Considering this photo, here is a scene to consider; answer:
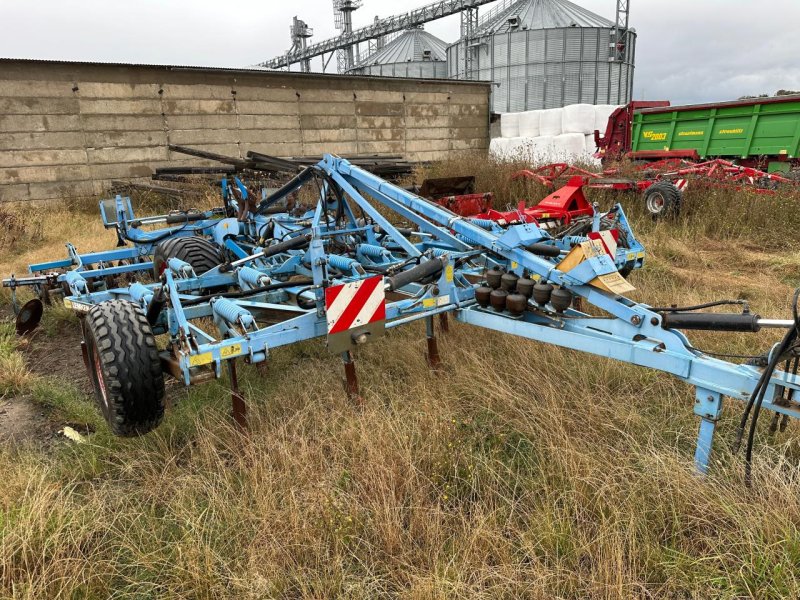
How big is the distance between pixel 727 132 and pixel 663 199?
20.3ft

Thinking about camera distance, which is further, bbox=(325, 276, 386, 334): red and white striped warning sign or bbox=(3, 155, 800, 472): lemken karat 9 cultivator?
bbox=(325, 276, 386, 334): red and white striped warning sign

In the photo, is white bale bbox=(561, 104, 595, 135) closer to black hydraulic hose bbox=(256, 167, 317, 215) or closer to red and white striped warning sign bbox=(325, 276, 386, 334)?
black hydraulic hose bbox=(256, 167, 317, 215)

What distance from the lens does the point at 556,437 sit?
8.93 ft

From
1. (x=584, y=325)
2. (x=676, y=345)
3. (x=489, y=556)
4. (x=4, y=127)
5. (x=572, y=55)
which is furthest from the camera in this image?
(x=572, y=55)

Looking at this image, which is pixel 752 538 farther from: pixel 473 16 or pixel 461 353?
pixel 473 16

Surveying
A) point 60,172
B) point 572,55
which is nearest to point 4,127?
point 60,172

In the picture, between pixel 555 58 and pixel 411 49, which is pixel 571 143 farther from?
pixel 411 49

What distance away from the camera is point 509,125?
67.7 ft

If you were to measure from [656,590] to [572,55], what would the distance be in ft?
88.5

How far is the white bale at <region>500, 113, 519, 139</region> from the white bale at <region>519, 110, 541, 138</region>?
18 centimetres

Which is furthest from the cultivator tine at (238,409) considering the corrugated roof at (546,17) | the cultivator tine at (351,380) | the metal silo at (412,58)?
the metal silo at (412,58)

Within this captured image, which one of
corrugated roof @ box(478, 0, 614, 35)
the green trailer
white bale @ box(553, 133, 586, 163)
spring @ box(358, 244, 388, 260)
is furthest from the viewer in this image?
corrugated roof @ box(478, 0, 614, 35)

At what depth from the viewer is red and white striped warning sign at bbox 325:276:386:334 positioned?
292 centimetres

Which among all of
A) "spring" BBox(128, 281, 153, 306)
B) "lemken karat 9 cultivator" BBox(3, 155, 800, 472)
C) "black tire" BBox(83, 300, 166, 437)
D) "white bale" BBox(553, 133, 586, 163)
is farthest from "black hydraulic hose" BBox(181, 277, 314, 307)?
"white bale" BBox(553, 133, 586, 163)
